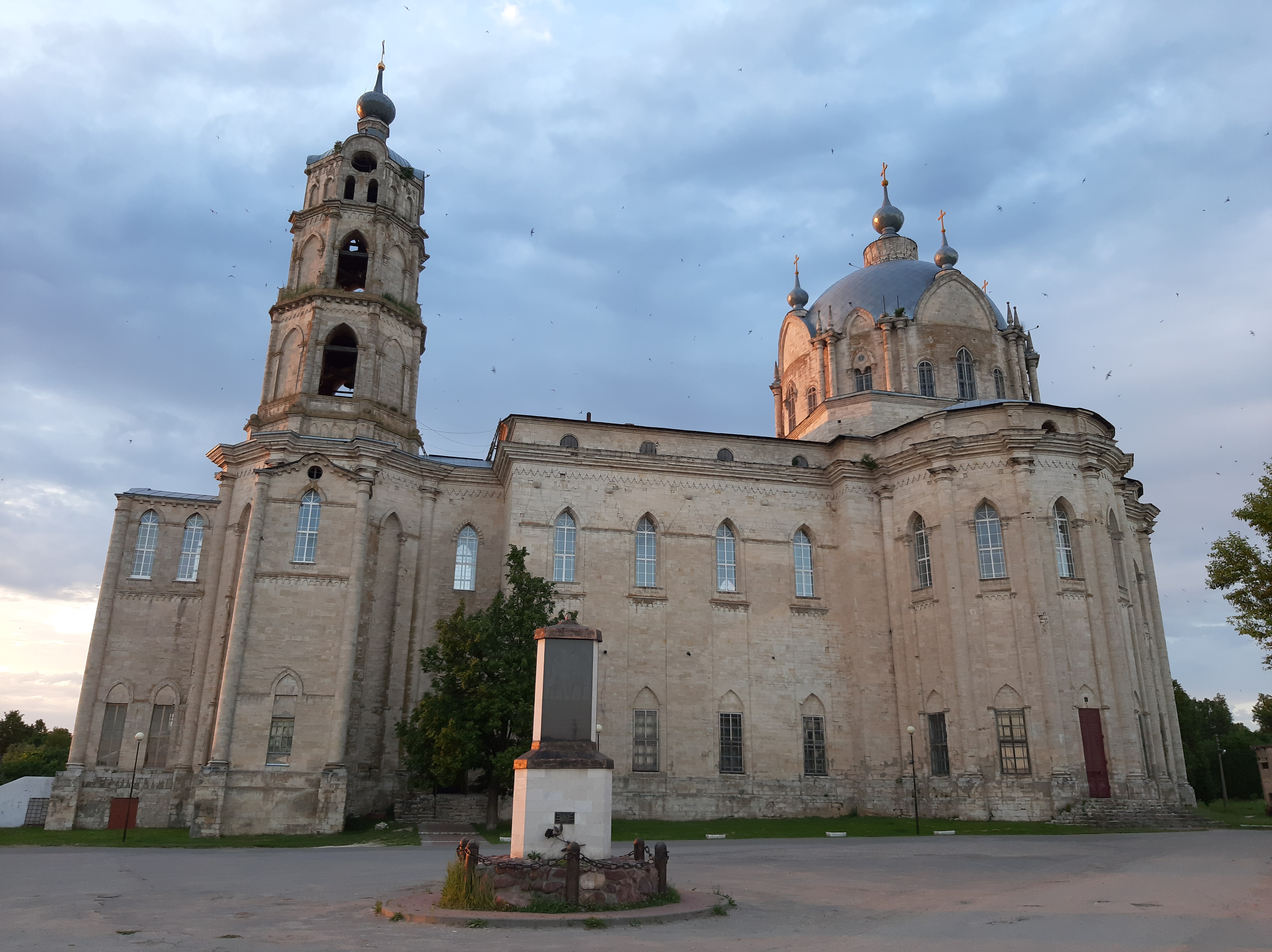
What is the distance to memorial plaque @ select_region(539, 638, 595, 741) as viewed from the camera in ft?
45.6

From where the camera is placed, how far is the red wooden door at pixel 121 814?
96.0 ft

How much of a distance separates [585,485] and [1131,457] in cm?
2092

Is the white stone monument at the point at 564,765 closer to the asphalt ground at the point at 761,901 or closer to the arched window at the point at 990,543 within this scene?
the asphalt ground at the point at 761,901

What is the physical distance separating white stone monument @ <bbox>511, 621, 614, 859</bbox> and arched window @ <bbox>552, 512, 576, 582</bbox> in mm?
17553

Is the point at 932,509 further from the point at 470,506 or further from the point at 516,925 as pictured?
the point at 516,925

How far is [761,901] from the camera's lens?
12.6 meters

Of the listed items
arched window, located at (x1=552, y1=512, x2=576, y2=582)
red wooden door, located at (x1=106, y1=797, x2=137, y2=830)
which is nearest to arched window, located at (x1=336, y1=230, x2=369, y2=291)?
arched window, located at (x1=552, y1=512, x2=576, y2=582)

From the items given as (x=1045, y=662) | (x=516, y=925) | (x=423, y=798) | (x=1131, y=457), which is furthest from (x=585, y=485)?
(x=516, y=925)

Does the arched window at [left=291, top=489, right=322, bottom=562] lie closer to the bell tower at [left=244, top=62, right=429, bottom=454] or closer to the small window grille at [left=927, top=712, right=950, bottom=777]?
the bell tower at [left=244, top=62, right=429, bottom=454]

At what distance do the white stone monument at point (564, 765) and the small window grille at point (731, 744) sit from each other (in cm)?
1842

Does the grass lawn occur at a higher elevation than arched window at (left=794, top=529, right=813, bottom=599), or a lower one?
lower

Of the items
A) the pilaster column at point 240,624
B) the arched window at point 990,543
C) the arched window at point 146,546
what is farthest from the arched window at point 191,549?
the arched window at point 990,543

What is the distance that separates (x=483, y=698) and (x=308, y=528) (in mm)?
9354

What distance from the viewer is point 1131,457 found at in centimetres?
3441
